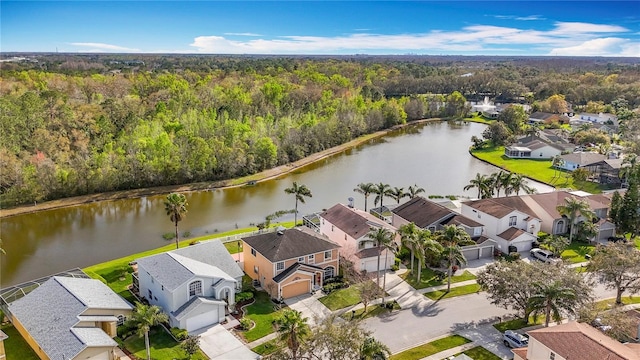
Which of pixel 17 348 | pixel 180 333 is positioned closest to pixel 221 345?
pixel 180 333

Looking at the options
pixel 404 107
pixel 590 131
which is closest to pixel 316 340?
pixel 590 131

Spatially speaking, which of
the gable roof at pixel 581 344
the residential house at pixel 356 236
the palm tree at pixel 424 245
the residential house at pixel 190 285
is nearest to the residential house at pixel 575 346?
the gable roof at pixel 581 344

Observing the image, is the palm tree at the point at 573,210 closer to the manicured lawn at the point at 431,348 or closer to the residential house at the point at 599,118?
the manicured lawn at the point at 431,348

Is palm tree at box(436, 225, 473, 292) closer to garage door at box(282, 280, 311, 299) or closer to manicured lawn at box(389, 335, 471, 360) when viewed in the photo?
manicured lawn at box(389, 335, 471, 360)

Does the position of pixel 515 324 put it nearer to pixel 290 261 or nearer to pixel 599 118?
pixel 290 261

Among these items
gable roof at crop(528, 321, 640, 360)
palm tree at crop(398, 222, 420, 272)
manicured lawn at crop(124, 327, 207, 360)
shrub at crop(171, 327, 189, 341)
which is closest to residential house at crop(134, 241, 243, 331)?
shrub at crop(171, 327, 189, 341)

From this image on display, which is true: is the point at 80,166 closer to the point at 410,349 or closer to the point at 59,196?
the point at 59,196
